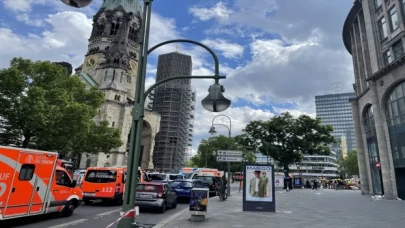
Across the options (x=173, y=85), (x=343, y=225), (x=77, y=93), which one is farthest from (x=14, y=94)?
(x=173, y=85)

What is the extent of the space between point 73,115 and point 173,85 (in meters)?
52.5

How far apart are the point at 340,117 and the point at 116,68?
145m

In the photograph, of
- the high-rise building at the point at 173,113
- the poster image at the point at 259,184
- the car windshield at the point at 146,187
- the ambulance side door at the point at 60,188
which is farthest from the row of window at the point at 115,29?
the ambulance side door at the point at 60,188

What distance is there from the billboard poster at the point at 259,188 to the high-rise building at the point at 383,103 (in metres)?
14.9

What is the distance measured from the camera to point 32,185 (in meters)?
9.43

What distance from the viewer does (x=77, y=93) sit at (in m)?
31.8

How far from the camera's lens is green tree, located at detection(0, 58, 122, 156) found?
22859 millimetres

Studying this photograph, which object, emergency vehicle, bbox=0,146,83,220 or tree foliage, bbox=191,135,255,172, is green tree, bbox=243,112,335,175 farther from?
Answer: emergency vehicle, bbox=0,146,83,220

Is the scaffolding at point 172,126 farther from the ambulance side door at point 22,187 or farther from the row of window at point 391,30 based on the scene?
the ambulance side door at point 22,187

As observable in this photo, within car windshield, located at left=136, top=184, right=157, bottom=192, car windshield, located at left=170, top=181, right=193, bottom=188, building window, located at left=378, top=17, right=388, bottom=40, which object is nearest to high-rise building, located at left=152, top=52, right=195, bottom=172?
car windshield, located at left=170, top=181, right=193, bottom=188

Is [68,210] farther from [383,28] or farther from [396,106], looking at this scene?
[383,28]

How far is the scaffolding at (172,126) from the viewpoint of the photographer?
74500mm

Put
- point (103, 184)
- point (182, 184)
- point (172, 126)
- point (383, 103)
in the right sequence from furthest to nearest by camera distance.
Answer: point (172, 126)
point (383, 103)
point (182, 184)
point (103, 184)

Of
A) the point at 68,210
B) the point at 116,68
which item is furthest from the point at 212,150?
the point at 68,210
